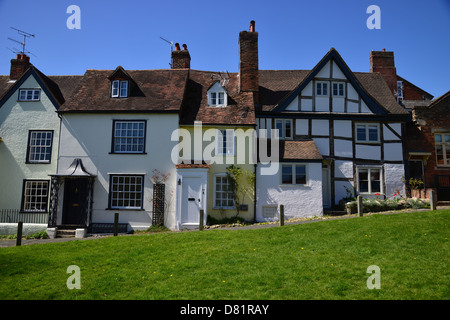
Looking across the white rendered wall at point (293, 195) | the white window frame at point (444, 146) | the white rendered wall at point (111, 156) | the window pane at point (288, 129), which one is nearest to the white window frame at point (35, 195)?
the white rendered wall at point (111, 156)

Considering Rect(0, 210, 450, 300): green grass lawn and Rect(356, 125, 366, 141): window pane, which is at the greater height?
Rect(356, 125, 366, 141): window pane

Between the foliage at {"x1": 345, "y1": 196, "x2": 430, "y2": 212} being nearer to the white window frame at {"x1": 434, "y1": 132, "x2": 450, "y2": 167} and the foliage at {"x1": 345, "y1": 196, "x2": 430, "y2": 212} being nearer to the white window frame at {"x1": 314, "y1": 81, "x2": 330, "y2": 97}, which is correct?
the white window frame at {"x1": 434, "y1": 132, "x2": 450, "y2": 167}

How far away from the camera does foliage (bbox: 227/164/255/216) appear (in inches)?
697

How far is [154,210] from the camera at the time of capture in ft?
56.6

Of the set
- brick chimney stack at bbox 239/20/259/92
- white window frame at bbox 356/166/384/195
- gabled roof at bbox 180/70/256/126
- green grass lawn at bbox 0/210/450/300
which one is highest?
brick chimney stack at bbox 239/20/259/92

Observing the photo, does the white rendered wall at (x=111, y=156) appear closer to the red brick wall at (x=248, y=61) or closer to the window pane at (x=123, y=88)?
the window pane at (x=123, y=88)

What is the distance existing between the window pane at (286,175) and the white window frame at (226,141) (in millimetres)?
3230

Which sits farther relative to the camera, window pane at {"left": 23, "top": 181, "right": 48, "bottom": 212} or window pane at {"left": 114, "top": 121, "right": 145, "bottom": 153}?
window pane at {"left": 23, "top": 181, "right": 48, "bottom": 212}

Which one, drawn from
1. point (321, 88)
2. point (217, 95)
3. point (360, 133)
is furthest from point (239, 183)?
point (360, 133)

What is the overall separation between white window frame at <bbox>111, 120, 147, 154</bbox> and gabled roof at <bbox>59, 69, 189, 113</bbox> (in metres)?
0.77

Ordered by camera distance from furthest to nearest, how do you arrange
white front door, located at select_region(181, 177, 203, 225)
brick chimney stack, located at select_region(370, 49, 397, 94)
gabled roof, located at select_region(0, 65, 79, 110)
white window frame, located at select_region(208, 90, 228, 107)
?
brick chimney stack, located at select_region(370, 49, 397, 94)
white window frame, located at select_region(208, 90, 228, 107)
gabled roof, located at select_region(0, 65, 79, 110)
white front door, located at select_region(181, 177, 203, 225)

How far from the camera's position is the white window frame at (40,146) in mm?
19000

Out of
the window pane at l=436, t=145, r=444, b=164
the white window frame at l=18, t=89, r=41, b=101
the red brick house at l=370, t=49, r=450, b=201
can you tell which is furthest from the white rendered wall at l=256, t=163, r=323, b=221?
the white window frame at l=18, t=89, r=41, b=101

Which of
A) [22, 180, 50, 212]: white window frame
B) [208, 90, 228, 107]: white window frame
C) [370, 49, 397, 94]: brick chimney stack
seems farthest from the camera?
[370, 49, 397, 94]: brick chimney stack
